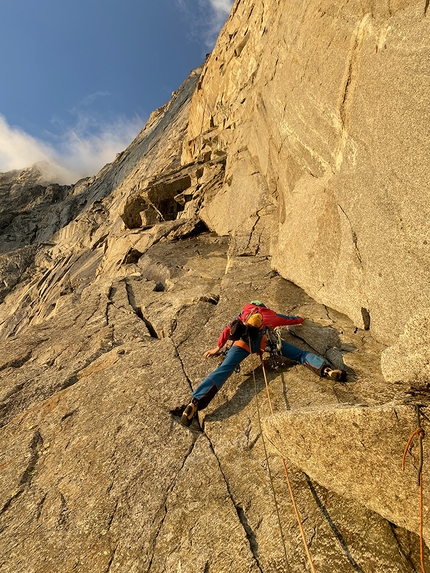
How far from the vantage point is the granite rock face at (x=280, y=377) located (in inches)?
150

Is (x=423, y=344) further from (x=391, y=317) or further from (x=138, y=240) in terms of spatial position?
(x=138, y=240)

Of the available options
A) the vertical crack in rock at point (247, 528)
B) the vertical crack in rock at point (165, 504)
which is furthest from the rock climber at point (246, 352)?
the vertical crack in rock at point (247, 528)

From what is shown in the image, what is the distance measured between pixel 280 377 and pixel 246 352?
781 mm

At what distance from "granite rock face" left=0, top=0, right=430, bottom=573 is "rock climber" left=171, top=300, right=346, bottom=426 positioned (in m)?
0.22

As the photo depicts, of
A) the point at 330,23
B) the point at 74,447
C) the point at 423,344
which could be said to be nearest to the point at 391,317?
the point at 423,344

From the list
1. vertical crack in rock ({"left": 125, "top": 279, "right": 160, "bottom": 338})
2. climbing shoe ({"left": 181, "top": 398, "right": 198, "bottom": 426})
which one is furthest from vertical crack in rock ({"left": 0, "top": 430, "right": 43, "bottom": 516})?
vertical crack in rock ({"left": 125, "top": 279, "right": 160, "bottom": 338})

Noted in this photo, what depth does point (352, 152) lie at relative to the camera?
749cm

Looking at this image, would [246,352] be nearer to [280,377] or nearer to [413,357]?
[280,377]

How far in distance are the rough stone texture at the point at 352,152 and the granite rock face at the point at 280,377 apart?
48 millimetres

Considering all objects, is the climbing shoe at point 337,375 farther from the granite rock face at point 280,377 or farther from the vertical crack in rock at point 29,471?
the vertical crack in rock at point 29,471

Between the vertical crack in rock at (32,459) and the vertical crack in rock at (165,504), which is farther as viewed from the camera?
the vertical crack in rock at (32,459)

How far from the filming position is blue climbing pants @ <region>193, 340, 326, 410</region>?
5934 millimetres

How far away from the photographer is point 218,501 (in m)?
4.36

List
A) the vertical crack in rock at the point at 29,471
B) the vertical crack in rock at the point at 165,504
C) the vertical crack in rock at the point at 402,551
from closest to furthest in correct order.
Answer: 1. the vertical crack in rock at the point at 402,551
2. the vertical crack in rock at the point at 165,504
3. the vertical crack in rock at the point at 29,471
